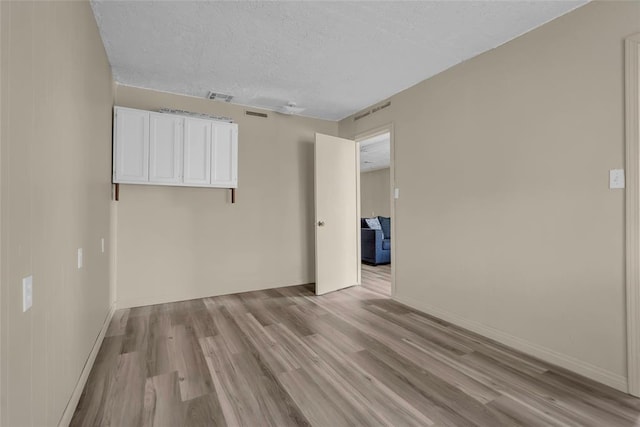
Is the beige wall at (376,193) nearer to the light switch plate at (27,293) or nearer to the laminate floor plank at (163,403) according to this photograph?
the laminate floor plank at (163,403)

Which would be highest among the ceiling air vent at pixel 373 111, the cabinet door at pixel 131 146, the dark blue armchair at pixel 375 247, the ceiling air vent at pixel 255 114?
the ceiling air vent at pixel 373 111

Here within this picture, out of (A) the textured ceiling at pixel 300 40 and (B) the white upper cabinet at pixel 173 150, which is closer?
(A) the textured ceiling at pixel 300 40

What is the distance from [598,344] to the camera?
1.96m

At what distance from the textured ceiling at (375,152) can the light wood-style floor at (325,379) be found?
3467 mm

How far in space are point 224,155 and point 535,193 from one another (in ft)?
10.6

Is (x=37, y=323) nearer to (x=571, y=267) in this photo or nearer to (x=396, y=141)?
(x=571, y=267)

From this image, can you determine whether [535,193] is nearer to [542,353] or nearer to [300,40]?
[542,353]

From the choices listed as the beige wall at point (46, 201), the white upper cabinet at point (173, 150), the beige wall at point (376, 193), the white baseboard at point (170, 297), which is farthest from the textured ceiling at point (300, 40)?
A: the beige wall at point (376, 193)

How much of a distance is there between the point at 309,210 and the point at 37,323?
11.7ft

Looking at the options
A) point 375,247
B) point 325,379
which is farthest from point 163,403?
point 375,247

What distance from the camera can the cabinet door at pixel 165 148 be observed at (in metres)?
3.18

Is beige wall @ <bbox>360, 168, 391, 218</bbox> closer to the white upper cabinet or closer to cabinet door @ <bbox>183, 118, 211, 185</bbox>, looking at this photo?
the white upper cabinet

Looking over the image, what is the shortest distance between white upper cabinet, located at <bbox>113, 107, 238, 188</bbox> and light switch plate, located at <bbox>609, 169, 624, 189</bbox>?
3.48 m

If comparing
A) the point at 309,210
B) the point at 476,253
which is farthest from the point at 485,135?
the point at 309,210
